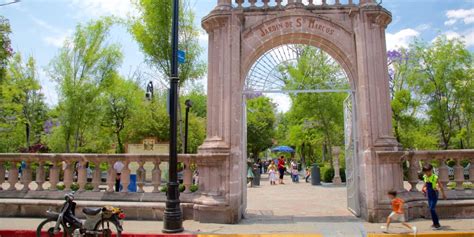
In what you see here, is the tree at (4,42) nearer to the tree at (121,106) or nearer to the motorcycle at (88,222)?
the tree at (121,106)

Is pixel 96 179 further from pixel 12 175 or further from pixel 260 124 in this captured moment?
pixel 260 124

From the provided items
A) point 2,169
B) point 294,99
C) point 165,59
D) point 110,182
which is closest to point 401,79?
point 294,99

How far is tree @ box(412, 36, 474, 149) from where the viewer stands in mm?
23688

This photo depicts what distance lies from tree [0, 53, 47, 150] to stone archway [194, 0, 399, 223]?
21.2 m

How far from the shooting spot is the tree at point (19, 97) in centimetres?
2523

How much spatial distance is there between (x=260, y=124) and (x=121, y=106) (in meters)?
18.1

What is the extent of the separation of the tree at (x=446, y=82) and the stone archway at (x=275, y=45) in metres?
18.3

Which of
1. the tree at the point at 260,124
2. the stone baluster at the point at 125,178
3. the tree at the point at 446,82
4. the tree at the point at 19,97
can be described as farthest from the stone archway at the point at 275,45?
the tree at the point at 260,124

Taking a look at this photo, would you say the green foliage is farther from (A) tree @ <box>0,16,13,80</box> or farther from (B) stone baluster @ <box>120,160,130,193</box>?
(B) stone baluster @ <box>120,160,130,193</box>

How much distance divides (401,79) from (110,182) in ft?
80.8

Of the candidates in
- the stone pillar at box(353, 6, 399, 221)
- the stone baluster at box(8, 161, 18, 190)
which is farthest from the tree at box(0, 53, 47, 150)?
the stone pillar at box(353, 6, 399, 221)

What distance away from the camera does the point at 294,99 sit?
82.1ft

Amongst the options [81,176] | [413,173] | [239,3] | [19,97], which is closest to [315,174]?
[413,173]

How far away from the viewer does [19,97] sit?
29.0 metres
